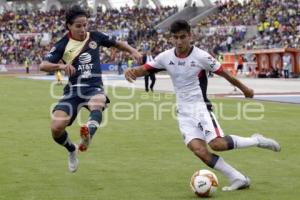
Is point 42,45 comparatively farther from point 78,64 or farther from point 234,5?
point 78,64

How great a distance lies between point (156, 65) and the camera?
29.9ft

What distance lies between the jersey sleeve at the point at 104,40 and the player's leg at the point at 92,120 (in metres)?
0.83

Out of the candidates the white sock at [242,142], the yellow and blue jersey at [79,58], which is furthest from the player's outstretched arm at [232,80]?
the yellow and blue jersey at [79,58]

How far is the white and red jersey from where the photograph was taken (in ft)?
28.9

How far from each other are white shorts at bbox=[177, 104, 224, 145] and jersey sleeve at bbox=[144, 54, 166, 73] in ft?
2.09

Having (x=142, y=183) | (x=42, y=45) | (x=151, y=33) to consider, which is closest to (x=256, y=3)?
(x=151, y=33)

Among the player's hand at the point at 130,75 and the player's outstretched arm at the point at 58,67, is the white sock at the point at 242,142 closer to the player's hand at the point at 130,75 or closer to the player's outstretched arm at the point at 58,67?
the player's hand at the point at 130,75

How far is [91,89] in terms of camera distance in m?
10.2

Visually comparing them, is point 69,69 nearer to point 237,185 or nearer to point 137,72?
point 137,72

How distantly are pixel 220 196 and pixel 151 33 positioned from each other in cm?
6080

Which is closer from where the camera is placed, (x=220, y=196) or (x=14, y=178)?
(x=220, y=196)

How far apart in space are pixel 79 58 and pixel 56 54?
13.0 inches

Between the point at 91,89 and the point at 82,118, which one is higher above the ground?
the point at 91,89

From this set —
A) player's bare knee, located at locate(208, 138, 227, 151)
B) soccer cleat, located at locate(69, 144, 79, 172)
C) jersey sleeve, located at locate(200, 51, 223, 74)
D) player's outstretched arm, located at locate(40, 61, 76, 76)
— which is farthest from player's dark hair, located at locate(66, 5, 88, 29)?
player's bare knee, located at locate(208, 138, 227, 151)
